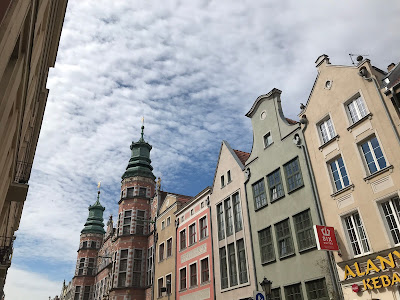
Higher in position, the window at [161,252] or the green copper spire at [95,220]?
the green copper spire at [95,220]

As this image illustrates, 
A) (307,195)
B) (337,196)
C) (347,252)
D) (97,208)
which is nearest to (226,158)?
(307,195)

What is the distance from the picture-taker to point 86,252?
58.3 meters

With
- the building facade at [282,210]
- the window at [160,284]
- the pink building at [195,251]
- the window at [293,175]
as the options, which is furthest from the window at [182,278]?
the window at [293,175]

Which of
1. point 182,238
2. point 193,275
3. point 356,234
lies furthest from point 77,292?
point 356,234

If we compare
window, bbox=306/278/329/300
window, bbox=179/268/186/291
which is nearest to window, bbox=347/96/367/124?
window, bbox=306/278/329/300

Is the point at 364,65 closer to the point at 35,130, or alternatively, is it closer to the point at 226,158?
the point at 226,158

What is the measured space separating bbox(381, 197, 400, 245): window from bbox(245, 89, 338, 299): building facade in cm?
330

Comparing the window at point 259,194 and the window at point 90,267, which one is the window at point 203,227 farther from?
the window at point 90,267

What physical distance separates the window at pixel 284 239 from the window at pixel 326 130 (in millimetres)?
5097

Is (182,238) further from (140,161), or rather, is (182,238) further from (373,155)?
(373,155)

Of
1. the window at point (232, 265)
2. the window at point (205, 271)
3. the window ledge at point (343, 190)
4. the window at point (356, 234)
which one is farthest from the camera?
the window at point (205, 271)

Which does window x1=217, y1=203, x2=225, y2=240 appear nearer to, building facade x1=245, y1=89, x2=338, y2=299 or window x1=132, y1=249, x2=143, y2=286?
building facade x1=245, y1=89, x2=338, y2=299

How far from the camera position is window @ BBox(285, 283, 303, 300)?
17.2 meters

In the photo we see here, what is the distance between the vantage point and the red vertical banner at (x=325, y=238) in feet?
49.7
